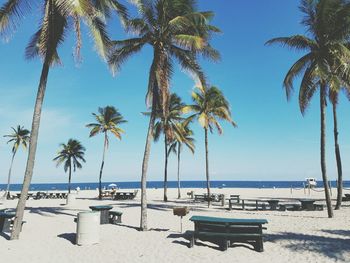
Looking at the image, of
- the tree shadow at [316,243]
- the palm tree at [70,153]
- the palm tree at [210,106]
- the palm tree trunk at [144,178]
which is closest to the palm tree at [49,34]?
the palm tree trunk at [144,178]

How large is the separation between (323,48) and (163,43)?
8301 millimetres

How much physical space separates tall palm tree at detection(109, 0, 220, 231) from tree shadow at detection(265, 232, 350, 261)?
5166 mm

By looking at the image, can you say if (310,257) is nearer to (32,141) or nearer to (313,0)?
(32,141)

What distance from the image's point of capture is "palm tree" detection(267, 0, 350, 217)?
15.6 meters

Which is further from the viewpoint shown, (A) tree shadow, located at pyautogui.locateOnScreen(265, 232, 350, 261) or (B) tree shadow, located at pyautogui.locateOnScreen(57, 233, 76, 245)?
(B) tree shadow, located at pyautogui.locateOnScreen(57, 233, 76, 245)

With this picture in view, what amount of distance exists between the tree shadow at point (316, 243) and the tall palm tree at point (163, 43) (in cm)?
517

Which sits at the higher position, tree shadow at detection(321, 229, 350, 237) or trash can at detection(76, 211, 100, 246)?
trash can at detection(76, 211, 100, 246)

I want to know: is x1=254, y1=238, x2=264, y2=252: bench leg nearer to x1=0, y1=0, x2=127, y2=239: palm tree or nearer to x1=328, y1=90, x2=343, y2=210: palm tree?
x1=0, y1=0, x2=127, y2=239: palm tree

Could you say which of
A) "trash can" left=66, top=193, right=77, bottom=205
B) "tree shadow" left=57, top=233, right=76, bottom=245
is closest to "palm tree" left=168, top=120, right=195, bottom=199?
"trash can" left=66, top=193, right=77, bottom=205

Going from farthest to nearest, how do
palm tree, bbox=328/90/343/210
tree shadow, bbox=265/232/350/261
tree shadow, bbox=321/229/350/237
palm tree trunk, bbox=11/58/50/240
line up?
palm tree, bbox=328/90/343/210, tree shadow, bbox=321/229/350/237, palm tree trunk, bbox=11/58/50/240, tree shadow, bbox=265/232/350/261

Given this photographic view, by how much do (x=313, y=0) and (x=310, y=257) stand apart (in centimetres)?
1308

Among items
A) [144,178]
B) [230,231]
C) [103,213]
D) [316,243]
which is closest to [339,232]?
[316,243]

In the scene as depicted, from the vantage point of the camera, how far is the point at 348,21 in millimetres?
15375

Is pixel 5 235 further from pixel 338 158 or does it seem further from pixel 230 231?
pixel 338 158
